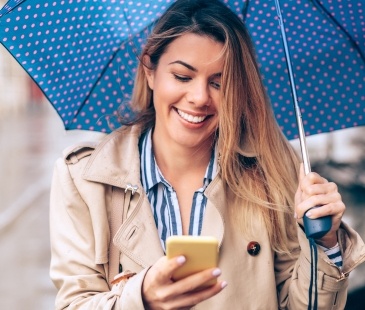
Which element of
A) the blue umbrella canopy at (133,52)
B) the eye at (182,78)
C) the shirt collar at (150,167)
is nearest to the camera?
the eye at (182,78)

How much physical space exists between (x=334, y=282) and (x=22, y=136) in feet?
60.8

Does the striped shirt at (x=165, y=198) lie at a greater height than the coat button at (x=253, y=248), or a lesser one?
greater

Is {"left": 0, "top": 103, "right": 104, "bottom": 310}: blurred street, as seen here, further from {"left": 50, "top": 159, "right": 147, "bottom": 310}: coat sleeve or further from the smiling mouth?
the smiling mouth

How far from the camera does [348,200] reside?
6.64 metres

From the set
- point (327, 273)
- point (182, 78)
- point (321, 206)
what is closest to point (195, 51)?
point (182, 78)

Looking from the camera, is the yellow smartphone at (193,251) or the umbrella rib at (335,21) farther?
the umbrella rib at (335,21)

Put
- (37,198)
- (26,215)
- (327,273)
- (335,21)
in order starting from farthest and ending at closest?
1. (37,198)
2. (26,215)
3. (335,21)
4. (327,273)

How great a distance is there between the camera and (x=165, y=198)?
3553 millimetres

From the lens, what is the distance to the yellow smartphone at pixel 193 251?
2.65 metres

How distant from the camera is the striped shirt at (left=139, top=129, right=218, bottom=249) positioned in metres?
3.45

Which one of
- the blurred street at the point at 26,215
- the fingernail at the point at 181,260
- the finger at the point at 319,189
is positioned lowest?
the blurred street at the point at 26,215

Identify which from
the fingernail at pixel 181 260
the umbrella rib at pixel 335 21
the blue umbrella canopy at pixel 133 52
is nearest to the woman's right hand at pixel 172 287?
the fingernail at pixel 181 260

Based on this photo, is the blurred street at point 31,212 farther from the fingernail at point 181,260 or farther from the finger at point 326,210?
the fingernail at point 181,260

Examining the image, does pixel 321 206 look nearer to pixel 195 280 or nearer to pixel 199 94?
pixel 195 280
